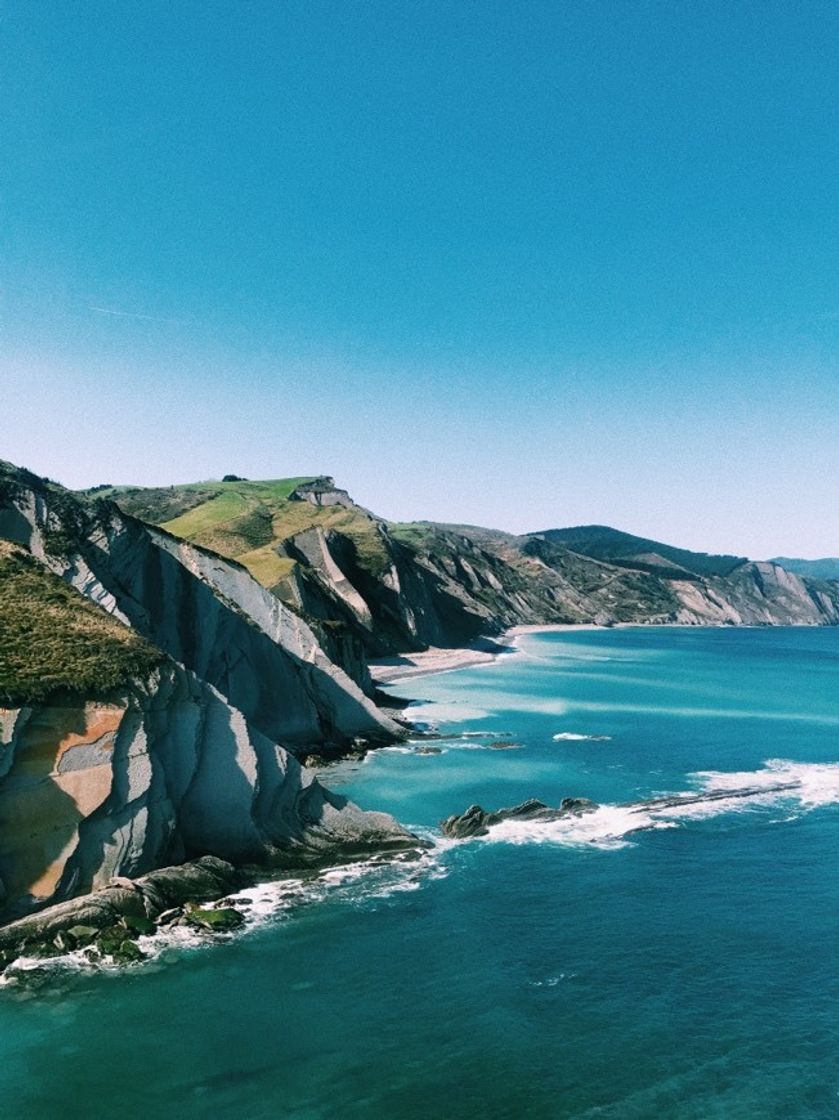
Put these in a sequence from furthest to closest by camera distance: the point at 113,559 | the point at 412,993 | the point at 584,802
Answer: the point at 113,559
the point at 584,802
the point at 412,993

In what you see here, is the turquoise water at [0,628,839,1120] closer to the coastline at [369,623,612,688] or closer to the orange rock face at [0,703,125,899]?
the orange rock face at [0,703,125,899]

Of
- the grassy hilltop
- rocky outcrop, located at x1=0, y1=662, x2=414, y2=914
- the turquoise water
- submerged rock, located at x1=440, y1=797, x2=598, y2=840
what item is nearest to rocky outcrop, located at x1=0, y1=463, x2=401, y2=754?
the turquoise water

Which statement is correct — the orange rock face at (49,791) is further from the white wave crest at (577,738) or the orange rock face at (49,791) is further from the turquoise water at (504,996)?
the white wave crest at (577,738)

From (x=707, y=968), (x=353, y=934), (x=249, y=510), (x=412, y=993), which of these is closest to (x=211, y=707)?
(x=353, y=934)

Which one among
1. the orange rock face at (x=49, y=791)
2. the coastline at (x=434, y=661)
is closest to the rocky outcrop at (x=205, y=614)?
the orange rock face at (x=49, y=791)

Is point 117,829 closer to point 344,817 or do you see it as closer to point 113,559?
point 344,817

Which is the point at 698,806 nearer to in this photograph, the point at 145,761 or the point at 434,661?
the point at 145,761

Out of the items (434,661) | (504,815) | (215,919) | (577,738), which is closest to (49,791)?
(215,919)
